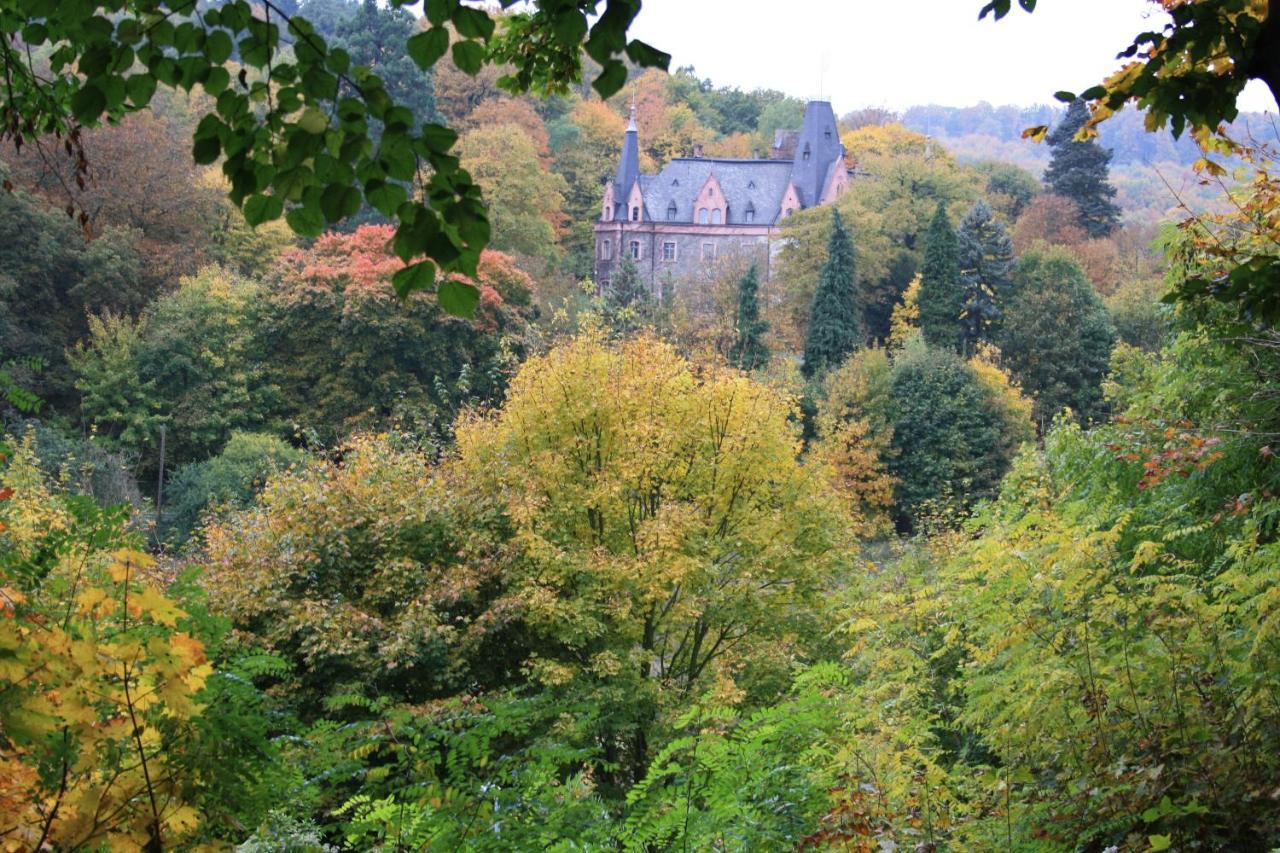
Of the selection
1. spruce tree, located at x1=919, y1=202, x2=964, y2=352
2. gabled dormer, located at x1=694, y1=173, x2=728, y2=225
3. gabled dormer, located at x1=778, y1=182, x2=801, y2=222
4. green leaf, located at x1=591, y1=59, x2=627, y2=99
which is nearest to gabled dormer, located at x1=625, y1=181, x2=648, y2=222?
gabled dormer, located at x1=694, y1=173, x2=728, y2=225

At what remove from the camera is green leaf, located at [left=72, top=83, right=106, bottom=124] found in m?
2.50

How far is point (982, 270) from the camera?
43.2m

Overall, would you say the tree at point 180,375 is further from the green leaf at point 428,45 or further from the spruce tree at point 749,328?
the green leaf at point 428,45

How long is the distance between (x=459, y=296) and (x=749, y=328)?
3799 centimetres

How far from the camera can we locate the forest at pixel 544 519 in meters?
3.12

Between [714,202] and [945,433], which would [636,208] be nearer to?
[714,202]

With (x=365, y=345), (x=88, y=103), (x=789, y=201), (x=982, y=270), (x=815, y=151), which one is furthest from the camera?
(x=789, y=201)

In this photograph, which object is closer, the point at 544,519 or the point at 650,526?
the point at 650,526

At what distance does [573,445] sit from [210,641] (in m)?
11.9

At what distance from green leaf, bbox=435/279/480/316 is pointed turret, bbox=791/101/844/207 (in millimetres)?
63086

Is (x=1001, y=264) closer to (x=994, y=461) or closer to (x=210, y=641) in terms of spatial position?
(x=994, y=461)

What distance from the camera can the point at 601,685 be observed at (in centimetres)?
1339

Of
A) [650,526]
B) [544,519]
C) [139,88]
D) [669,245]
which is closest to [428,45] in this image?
[139,88]

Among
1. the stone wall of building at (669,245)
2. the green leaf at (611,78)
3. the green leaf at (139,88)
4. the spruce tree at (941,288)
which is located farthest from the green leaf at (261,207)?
the stone wall of building at (669,245)
